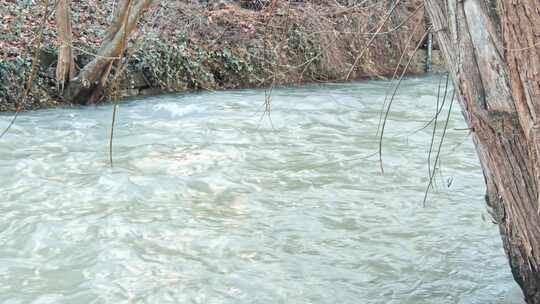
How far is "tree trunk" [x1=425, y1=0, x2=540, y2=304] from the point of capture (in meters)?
2.50

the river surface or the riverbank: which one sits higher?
the riverbank

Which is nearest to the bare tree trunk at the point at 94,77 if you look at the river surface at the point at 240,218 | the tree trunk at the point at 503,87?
the river surface at the point at 240,218

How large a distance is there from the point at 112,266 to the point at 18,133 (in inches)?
195

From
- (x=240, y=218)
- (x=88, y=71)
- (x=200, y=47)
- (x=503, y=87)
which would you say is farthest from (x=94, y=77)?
(x=503, y=87)

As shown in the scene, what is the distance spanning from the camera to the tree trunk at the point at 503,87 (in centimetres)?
250

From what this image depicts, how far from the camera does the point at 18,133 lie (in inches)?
350

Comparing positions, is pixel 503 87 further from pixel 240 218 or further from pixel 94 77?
pixel 94 77

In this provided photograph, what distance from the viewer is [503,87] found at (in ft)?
8.75

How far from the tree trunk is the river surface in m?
1.32

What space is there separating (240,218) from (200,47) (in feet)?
28.7

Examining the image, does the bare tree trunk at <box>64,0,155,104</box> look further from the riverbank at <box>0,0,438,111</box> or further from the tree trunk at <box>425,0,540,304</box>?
the tree trunk at <box>425,0,540,304</box>

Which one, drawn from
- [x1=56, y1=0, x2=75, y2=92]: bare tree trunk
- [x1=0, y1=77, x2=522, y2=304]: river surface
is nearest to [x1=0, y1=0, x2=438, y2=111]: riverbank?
[x1=56, y1=0, x2=75, y2=92]: bare tree trunk

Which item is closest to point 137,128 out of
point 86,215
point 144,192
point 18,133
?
point 18,133

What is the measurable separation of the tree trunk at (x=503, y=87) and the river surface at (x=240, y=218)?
132 centimetres
